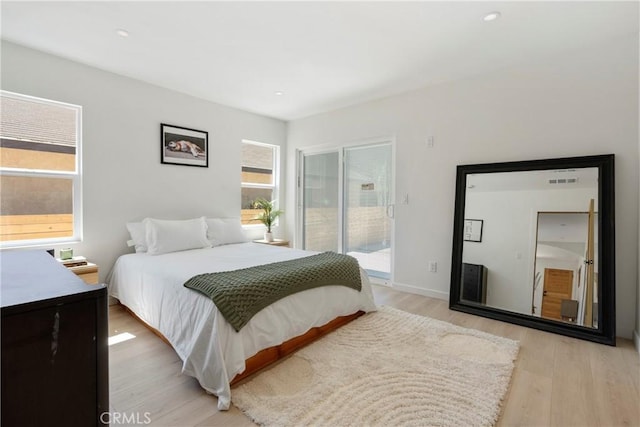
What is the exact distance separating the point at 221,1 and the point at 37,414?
232 cm

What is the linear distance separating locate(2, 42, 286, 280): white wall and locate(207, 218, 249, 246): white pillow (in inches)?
11.8

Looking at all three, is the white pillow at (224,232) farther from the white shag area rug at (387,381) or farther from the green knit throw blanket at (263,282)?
the white shag area rug at (387,381)

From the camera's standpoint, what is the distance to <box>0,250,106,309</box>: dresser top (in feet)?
2.17

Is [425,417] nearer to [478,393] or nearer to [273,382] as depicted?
[478,393]

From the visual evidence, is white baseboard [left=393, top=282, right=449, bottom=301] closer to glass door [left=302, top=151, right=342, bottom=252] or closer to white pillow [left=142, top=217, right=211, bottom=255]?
glass door [left=302, top=151, right=342, bottom=252]

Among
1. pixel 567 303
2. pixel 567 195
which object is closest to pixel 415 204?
pixel 567 195

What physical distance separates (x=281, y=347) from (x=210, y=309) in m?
0.65

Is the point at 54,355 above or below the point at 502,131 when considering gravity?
below

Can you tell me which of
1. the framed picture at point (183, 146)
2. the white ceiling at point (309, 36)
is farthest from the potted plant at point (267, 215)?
the white ceiling at point (309, 36)

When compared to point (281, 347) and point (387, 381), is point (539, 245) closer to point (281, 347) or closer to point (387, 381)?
point (387, 381)

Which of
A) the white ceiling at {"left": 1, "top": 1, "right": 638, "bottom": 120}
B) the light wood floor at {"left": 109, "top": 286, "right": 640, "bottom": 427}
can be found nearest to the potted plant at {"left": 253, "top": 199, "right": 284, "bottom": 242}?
the white ceiling at {"left": 1, "top": 1, "right": 638, "bottom": 120}

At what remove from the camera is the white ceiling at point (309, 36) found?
2.12 m

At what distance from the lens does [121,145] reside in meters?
3.27

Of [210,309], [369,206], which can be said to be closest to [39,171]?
[210,309]
